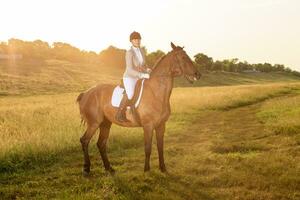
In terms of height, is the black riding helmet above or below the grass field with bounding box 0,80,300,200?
above

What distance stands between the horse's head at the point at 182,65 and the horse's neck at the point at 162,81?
191 mm

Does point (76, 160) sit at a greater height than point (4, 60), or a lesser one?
lesser

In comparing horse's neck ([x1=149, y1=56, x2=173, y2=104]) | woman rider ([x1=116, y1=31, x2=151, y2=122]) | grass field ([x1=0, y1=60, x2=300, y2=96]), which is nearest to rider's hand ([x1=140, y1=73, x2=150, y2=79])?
woman rider ([x1=116, y1=31, x2=151, y2=122])

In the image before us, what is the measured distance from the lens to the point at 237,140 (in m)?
15.0

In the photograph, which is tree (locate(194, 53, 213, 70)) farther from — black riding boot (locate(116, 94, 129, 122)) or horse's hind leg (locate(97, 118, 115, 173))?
black riding boot (locate(116, 94, 129, 122))

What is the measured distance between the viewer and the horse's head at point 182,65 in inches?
388

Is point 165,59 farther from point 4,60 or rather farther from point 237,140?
point 4,60

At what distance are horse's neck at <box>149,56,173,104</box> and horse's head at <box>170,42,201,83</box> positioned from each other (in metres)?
0.19

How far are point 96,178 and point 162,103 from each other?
2581 mm

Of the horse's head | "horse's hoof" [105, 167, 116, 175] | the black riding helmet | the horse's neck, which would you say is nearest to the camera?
the horse's head

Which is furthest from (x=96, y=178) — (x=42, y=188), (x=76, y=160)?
(x=76, y=160)

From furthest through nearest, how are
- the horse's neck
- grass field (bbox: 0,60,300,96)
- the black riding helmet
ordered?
grass field (bbox: 0,60,300,96), the horse's neck, the black riding helmet

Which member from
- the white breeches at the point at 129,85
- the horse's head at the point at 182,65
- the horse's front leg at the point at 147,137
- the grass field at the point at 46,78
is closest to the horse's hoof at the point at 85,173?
the horse's front leg at the point at 147,137

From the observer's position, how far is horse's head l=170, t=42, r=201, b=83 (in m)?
9.85
